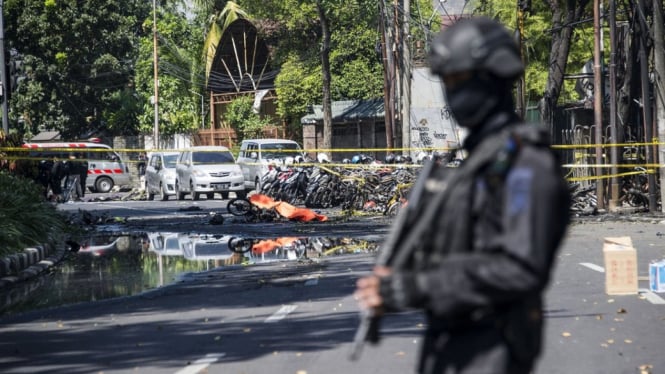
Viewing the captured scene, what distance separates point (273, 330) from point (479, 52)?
6.75 meters

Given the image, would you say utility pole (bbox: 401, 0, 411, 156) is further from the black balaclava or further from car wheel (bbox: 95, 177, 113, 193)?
the black balaclava

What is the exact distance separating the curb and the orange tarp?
741cm

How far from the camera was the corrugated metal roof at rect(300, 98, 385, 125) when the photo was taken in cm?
5213

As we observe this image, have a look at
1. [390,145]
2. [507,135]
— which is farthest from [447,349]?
[390,145]

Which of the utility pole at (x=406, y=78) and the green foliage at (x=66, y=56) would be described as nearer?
the utility pole at (x=406, y=78)

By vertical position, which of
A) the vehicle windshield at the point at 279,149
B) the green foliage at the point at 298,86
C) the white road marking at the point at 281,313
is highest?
the green foliage at the point at 298,86

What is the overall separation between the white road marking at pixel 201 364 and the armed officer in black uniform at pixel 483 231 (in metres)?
4.74

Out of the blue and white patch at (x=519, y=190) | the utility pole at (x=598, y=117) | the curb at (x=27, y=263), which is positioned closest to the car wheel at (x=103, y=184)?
the utility pole at (x=598, y=117)

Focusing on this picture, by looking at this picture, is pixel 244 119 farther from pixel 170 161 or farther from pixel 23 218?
pixel 23 218

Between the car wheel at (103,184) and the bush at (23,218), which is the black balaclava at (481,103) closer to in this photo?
the bush at (23,218)

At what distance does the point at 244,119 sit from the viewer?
2349 inches

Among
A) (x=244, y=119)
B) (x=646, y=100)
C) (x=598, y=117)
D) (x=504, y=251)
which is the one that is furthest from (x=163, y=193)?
(x=504, y=251)

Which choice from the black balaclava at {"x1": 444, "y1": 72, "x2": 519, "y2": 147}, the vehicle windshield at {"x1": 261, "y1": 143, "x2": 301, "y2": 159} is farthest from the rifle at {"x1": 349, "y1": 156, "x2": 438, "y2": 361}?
the vehicle windshield at {"x1": 261, "y1": 143, "x2": 301, "y2": 159}

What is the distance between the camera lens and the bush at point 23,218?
1614cm
